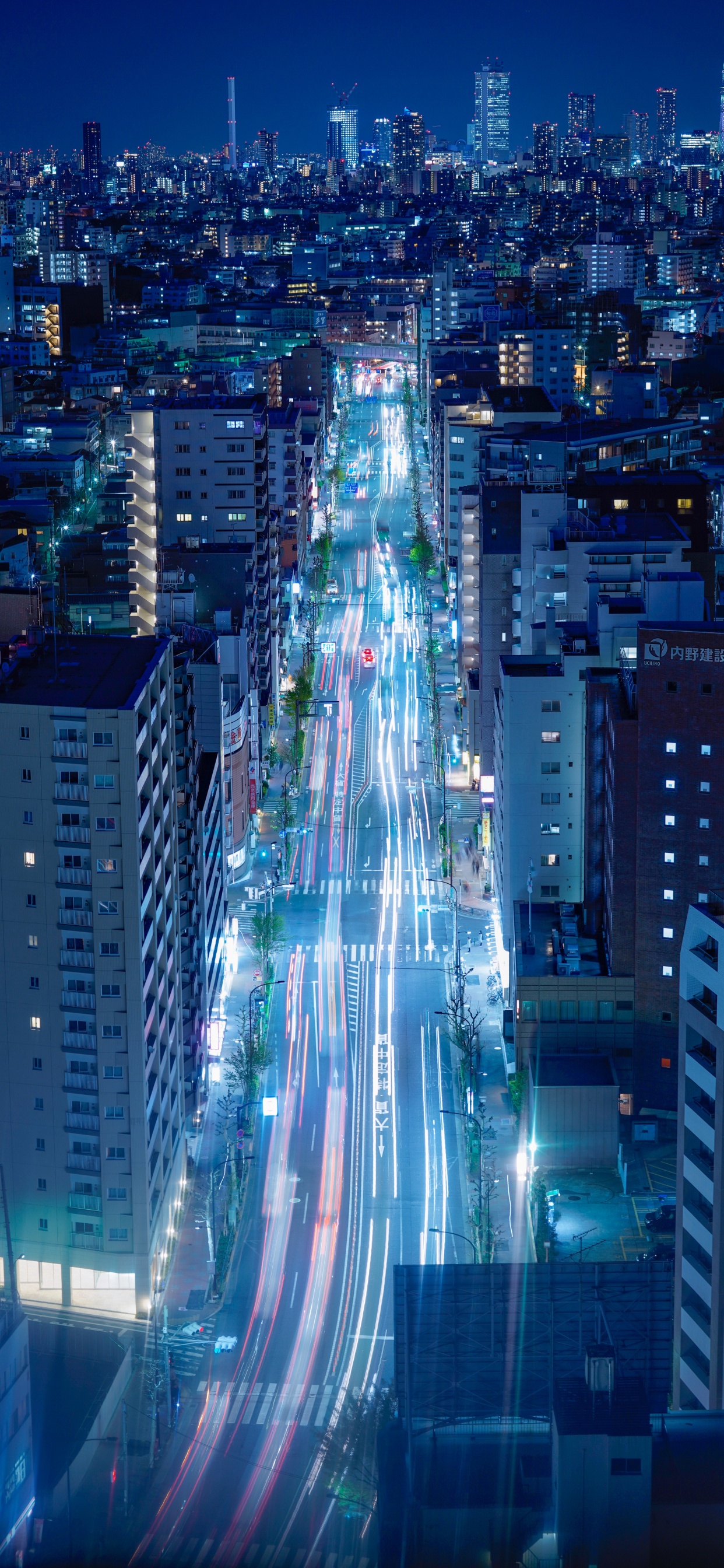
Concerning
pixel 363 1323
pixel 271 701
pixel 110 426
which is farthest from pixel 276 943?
pixel 110 426

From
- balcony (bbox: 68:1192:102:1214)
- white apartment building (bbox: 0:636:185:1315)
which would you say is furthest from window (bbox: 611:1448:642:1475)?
balcony (bbox: 68:1192:102:1214)

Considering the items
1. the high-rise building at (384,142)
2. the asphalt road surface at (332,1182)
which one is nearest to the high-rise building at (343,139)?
the high-rise building at (384,142)

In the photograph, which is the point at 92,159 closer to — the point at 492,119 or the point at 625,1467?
the point at 492,119

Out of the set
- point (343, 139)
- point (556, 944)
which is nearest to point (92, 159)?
point (343, 139)

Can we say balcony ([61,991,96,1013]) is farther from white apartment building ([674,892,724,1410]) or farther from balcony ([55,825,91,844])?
white apartment building ([674,892,724,1410])

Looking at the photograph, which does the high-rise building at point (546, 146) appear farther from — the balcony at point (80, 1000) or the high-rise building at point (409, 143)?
the balcony at point (80, 1000)

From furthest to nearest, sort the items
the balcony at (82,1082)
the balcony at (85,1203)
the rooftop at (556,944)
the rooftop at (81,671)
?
1. the rooftop at (556,944)
2. the balcony at (85,1203)
3. the balcony at (82,1082)
4. the rooftop at (81,671)
